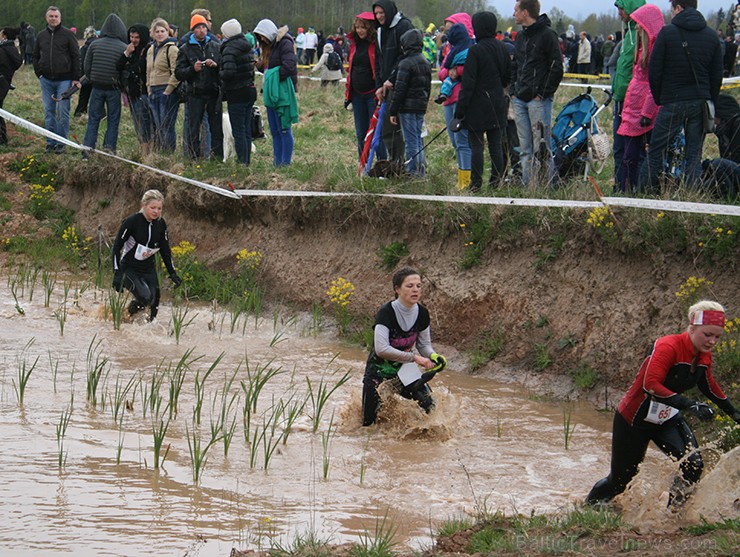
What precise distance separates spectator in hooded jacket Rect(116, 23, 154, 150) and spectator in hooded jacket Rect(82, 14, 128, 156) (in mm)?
191

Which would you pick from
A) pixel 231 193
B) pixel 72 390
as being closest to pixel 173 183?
pixel 231 193

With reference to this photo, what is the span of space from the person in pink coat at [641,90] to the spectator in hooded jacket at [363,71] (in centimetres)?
357

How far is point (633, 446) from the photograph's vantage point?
712 centimetres

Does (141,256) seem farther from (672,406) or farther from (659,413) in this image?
(672,406)

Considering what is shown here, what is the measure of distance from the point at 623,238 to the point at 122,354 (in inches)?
212

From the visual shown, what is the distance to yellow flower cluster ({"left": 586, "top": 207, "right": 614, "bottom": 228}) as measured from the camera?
1056cm

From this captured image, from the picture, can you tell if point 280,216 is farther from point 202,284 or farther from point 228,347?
point 228,347

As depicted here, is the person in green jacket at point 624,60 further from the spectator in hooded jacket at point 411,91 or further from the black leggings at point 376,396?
the black leggings at point 376,396

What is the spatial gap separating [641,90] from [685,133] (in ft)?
2.62

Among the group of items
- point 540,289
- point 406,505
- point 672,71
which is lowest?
point 406,505

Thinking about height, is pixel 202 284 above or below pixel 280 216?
below

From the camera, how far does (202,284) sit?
46.7 ft

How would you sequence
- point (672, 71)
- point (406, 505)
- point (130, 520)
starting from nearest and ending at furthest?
point (130, 520), point (406, 505), point (672, 71)

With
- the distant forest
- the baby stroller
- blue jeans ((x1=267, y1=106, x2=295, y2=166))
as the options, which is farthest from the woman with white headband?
the distant forest
